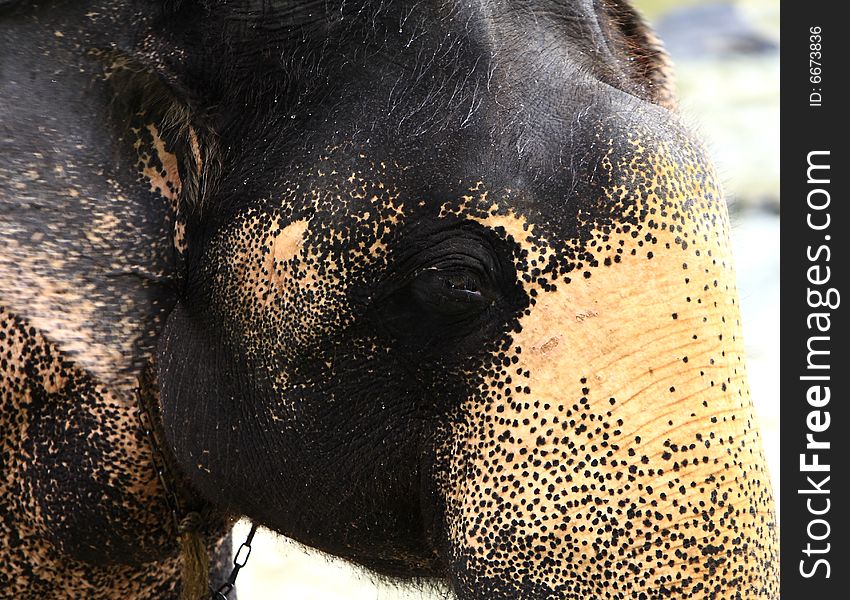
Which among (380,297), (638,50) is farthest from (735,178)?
(380,297)

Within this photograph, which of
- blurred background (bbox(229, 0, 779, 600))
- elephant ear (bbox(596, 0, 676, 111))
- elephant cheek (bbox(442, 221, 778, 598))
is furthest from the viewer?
blurred background (bbox(229, 0, 779, 600))

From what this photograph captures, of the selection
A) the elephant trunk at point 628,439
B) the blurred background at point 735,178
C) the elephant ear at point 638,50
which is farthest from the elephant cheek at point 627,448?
the elephant ear at point 638,50

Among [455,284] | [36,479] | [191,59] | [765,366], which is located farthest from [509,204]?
[765,366]

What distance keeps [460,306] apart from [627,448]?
10.2 inches

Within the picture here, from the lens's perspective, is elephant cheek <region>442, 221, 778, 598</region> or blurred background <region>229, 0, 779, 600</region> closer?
elephant cheek <region>442, 221, 778, 598</region>

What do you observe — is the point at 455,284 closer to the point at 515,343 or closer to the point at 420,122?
the point at 515,343

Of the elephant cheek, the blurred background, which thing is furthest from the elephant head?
the blurred background

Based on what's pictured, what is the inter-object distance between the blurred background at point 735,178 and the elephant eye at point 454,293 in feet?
1.33

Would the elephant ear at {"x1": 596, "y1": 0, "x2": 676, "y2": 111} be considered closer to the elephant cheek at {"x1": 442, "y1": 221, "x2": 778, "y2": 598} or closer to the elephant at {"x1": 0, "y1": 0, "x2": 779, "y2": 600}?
the elephant at {"x1": 0, "y1": 0, "x2": 779, "y2": 600}

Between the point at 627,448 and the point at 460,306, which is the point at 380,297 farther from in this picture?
the point at 627,448

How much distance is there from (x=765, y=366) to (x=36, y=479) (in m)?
5.30

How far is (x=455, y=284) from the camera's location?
4.84 feet

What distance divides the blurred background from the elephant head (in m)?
0.23

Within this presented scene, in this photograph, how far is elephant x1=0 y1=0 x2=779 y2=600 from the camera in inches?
55.2
